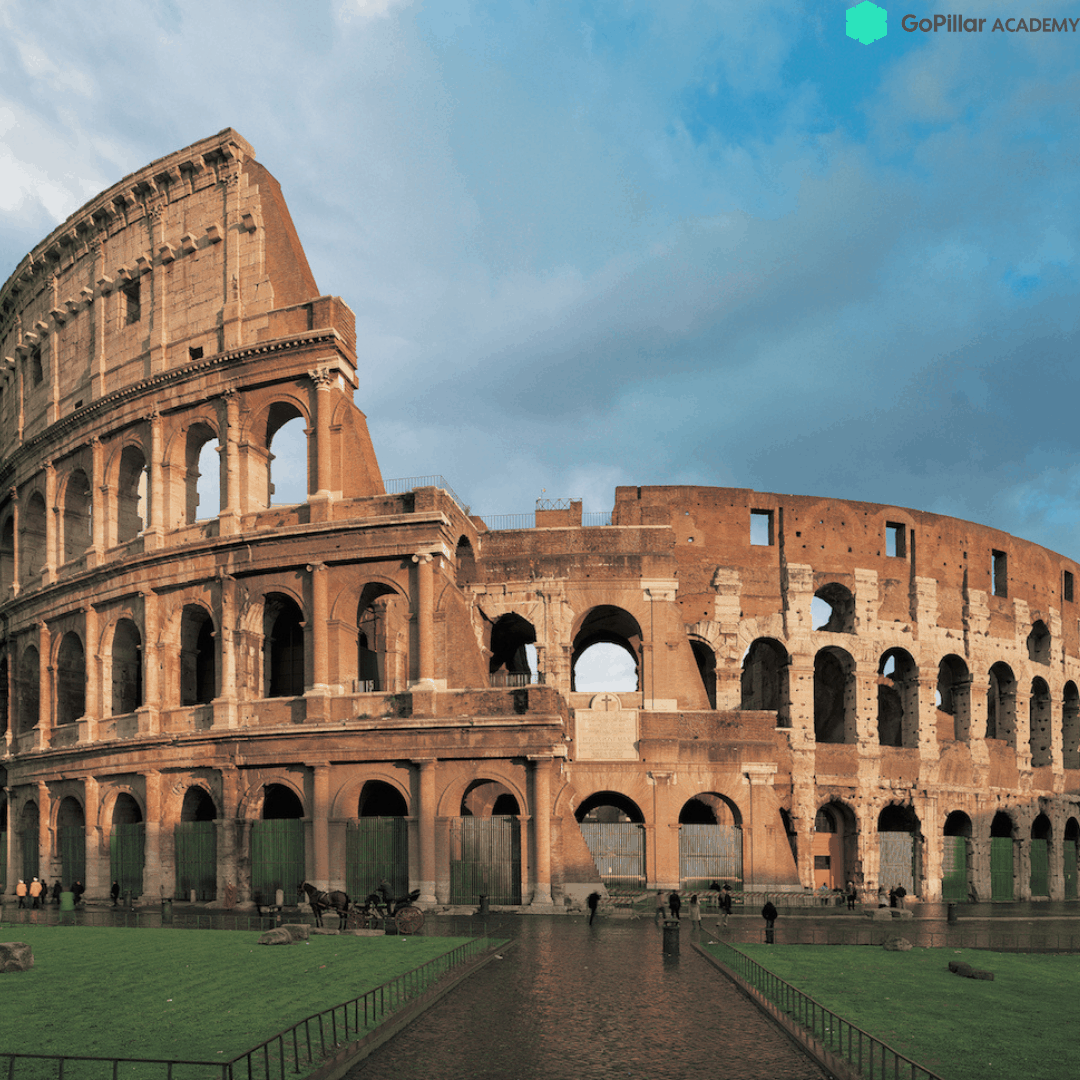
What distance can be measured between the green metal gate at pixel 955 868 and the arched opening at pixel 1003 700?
17.3 ft

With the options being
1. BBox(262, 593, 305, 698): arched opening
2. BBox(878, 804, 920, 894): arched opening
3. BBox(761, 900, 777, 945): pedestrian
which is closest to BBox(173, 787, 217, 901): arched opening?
BBox(262, 593, 305, 698): arched opening

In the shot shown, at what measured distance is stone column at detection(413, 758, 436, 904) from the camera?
30219 mm

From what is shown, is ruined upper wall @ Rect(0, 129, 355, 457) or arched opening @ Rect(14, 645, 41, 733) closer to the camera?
ruined upper wall @ Rect(0, 129, 355, 457)

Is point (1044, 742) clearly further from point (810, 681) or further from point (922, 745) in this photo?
point (810, 681)

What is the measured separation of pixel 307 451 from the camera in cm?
3381

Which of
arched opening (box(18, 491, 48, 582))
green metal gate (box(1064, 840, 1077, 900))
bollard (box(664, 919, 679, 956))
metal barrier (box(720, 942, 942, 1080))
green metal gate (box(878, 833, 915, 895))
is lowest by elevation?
green metal gate (box(1064, 840, 1077, 900))

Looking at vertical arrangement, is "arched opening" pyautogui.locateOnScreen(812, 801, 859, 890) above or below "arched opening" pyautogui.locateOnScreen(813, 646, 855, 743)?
below

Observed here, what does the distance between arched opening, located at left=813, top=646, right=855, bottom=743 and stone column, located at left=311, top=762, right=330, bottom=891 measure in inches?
713

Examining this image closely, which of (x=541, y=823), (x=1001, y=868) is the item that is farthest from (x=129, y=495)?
(x=1001, y=868)

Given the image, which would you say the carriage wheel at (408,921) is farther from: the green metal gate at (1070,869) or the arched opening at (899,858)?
the green metal gate at (1070,869)

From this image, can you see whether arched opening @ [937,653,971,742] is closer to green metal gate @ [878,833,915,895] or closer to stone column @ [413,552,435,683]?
green metal gate @ [878,833,915,895]

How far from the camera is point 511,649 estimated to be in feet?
143

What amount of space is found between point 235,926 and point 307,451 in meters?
14.0

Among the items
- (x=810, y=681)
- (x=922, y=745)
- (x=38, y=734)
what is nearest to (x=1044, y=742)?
(x=922, y=745)
